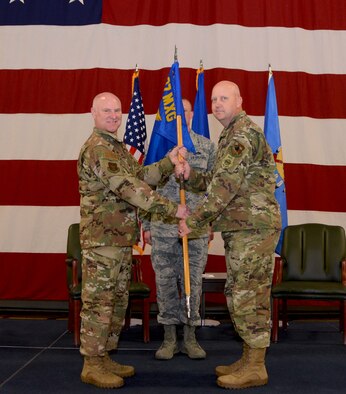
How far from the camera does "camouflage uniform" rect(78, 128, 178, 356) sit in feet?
11.2

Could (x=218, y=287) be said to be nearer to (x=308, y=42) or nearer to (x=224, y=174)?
(x=224, y=174)

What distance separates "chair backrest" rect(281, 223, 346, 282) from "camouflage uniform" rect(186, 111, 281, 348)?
63.9 inches

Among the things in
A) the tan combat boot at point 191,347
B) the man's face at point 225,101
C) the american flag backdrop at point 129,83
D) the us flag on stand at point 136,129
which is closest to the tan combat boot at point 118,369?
the tan combat boot at point 191,347

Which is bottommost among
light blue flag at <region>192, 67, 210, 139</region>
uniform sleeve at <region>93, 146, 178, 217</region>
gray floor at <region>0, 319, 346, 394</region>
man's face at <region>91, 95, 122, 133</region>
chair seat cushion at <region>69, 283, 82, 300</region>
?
gray floor at <region>0, 319, 346, 394</region>

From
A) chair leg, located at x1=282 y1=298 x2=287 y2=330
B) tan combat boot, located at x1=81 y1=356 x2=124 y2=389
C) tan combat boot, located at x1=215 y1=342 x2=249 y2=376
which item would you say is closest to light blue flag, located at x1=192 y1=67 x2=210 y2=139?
chair leg, located at x1=282 y1=298 x2=287 y2=330

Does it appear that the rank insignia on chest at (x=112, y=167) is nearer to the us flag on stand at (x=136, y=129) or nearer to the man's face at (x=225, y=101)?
the man's face at (x=225, y=101)

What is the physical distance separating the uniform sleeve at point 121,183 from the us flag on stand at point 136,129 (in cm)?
181

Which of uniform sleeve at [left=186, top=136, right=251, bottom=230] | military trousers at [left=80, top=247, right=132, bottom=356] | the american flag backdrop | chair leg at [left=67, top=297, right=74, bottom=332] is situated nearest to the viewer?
uniform sleeve at [left=186, top=136, right=251, bottom=230]

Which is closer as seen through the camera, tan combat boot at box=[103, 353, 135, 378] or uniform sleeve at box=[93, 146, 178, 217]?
uniform sleeve at box=[93, 146, 178, 217]

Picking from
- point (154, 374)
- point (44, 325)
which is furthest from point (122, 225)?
point (44, 325)

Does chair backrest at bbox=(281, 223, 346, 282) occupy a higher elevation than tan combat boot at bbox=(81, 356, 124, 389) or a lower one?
higher

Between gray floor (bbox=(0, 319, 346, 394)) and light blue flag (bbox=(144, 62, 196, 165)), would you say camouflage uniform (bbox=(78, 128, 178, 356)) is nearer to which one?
gray floor (bbox=(0, 319, 346, 394))

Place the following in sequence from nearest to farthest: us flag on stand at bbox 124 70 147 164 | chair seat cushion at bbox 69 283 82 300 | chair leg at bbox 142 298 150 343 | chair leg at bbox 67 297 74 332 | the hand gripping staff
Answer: the hand gripping staff → chair seat cushion at bbox 69 283 82 300 → chair leg at bbox 142 298 150 343 → chair leg at bbox 67 297 74 332 → us flag on stand at bbox 124 70 147 164

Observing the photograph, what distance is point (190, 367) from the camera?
3.88 m
